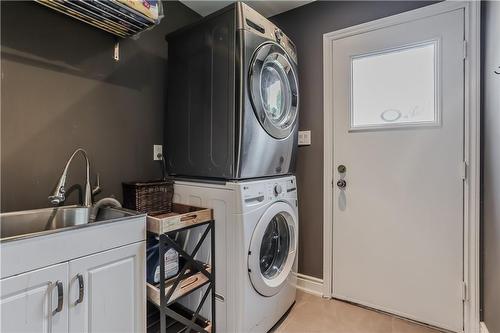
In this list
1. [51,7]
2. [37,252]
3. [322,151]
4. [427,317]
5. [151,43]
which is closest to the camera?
[37,252]

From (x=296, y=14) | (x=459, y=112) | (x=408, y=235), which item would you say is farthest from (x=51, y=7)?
(x=408, y=235)

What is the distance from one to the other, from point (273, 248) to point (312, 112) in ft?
3.83

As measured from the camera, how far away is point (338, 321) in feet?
5.74

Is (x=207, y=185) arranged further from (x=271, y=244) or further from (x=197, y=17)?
(x=197, y=17)

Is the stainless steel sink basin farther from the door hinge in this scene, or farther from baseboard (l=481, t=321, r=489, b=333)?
baseboard (l=481, t=321, r=489, b=333)

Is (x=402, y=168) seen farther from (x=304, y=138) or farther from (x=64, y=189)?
(x=64, y=189)

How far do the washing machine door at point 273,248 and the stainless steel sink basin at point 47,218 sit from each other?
725 mm

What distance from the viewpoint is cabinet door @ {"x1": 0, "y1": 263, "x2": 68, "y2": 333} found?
83cm

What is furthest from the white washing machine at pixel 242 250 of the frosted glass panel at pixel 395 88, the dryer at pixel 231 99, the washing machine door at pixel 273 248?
the frosted glass panel at pixel 395 88

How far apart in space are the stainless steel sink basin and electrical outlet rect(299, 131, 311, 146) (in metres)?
1.47

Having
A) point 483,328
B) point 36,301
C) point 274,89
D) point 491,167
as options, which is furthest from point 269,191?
point 483,328

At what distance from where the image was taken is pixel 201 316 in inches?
60.9

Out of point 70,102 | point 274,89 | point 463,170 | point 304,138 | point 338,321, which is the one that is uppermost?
point 274,89

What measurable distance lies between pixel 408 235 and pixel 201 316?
151cm
